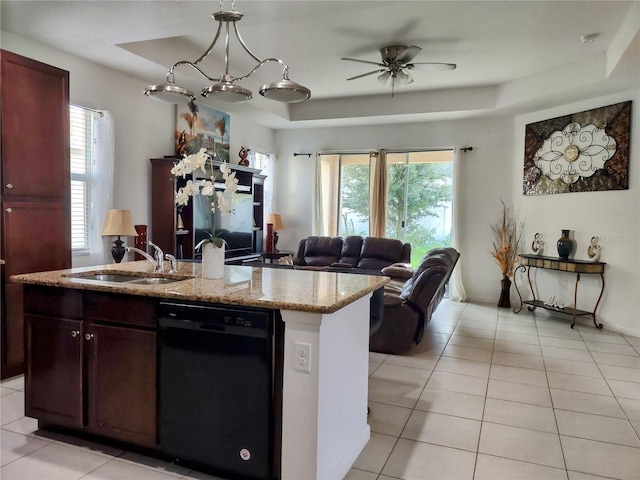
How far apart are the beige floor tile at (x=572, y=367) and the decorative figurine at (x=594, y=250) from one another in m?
1.85

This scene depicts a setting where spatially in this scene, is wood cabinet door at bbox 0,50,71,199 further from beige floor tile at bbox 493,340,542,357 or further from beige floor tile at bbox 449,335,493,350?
beige floor tile at bbox 493,340,542,357

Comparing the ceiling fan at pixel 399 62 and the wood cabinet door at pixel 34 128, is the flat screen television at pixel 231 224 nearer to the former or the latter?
the wood cabinet door at pixel 34 128

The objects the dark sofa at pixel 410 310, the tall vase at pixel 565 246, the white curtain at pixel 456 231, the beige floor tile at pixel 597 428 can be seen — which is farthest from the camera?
the white curtain at pixel 456 231

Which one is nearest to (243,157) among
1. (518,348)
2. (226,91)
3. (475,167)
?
(475,167)

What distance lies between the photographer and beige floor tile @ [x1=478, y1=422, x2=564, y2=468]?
2385mm

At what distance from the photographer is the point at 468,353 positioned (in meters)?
4.21

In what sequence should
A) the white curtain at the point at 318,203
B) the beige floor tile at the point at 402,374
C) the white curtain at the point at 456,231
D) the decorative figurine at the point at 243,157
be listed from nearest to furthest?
the beige floor tile at the point at 402,374, the decorative figurine at the point at 243,157, the white curtain at the point at 456,231, the white curtain at the point at 318,203

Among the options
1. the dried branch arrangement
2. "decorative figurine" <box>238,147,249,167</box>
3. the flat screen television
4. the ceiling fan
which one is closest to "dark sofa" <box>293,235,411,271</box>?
the flat screen television

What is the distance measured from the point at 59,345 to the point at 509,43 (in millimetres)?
4772

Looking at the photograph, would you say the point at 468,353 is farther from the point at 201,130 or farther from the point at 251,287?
the point at 201,130

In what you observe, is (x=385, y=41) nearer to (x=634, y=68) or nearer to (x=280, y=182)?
(x=634, y=68)

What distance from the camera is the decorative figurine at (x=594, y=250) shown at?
5324mm

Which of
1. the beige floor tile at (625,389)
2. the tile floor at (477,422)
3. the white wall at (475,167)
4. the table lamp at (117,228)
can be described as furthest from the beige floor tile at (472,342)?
the table lamp at (117,228)

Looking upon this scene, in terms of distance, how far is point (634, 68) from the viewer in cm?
427
